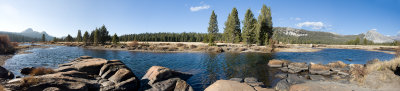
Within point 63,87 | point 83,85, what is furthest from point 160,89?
point 63,87

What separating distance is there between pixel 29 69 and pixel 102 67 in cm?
976

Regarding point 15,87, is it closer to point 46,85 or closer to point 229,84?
point 46,85

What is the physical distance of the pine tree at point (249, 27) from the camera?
205 ft

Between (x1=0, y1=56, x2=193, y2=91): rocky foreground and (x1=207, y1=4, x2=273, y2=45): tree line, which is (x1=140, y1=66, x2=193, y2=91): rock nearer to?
(x1=0, y1=56, x2=193, y2=91): rocky foreground

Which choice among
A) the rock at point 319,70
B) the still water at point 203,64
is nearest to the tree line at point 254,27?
the still water at point 203,64

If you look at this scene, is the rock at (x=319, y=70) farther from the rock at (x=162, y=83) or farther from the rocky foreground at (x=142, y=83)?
the rock at (x=162, y=83)

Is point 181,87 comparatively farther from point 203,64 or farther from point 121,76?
point 203,64

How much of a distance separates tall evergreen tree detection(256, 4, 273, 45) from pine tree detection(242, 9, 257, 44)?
7.96ft

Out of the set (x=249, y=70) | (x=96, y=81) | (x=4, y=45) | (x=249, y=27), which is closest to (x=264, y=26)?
(x=249, y=27)

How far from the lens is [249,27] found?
62.6 m

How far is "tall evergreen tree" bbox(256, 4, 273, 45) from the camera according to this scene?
203 ft

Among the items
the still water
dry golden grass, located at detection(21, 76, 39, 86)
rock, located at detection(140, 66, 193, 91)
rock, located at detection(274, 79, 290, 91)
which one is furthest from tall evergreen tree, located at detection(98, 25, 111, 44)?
rock, located at detection(274, 79, 290, 91)

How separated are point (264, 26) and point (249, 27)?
684cm

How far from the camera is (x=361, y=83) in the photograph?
42.5ft
